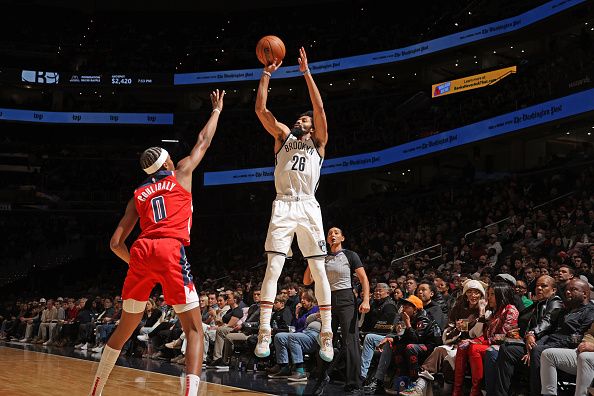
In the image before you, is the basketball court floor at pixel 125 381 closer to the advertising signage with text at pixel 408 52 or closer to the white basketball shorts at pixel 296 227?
the white basketball shorts at pixel 296 227

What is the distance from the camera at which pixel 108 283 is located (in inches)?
1084

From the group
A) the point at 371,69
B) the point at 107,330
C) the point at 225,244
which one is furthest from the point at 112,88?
the point at 107,330

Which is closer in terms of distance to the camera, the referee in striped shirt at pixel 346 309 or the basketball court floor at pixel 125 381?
the basketball court floor at pixel 125 381

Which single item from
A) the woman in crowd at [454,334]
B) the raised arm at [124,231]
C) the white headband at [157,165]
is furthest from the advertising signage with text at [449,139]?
the raised arm at [124,231]

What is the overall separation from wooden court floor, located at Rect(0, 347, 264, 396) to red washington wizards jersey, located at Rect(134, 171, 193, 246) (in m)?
2.56

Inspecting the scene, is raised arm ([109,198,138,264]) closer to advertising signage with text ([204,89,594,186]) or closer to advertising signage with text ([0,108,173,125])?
advertising signage with text ([204,89,594,186])

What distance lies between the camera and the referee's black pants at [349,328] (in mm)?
7488

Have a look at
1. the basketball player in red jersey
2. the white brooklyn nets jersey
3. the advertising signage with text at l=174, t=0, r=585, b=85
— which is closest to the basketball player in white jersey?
the white brooklyn nets jersey

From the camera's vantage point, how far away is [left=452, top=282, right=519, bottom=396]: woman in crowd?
272 inches

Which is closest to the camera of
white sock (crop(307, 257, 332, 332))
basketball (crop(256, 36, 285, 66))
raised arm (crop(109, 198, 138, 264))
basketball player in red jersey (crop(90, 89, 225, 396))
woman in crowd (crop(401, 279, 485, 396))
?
basketball player in red jersey (crop(90, 89, 225, 396))

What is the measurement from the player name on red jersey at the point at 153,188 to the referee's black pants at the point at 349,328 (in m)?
3.15

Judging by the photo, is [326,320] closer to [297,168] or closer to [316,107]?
[297,168]

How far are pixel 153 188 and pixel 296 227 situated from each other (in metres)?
1.49

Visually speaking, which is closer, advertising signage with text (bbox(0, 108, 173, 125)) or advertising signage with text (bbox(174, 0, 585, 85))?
advertising signage with text (bbox(174, 0, 585, 85))
